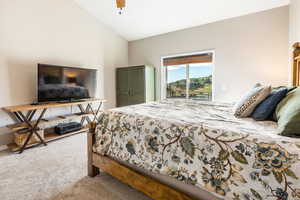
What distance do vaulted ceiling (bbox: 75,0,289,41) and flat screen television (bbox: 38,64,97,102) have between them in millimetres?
1464

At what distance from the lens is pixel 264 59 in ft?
9.68

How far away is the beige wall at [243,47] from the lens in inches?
111

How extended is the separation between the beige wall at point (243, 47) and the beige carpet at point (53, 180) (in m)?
2.94

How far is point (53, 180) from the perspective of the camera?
175 cm

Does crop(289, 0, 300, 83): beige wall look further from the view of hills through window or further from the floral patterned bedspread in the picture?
the floral patterned bedspread

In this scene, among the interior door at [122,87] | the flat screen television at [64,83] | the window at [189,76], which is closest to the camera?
the flat screen television at [64,83]

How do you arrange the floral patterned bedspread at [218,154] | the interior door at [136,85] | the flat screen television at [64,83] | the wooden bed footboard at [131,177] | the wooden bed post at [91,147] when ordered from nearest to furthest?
the floral patterned bedspread at [218,154] → the wooden bed footboard at [131,177] → the wooden bed post at [91,147] → the flat screen television at [64,83] → the interior door at [136,85]

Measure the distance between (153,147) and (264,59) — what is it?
2.99 m

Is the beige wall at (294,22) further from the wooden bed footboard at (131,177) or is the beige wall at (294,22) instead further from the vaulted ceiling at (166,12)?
the wooden bed footboard at (131,177)

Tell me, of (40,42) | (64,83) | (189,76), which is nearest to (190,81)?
(189,76)

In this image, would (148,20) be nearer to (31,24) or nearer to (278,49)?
(31,24)

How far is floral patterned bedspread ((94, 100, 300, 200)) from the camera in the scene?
797mm

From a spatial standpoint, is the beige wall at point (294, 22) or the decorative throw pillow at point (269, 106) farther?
the beige wall at point (294, 22)

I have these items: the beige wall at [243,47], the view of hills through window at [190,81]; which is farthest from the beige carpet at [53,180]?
the beige wall at [243,47]
